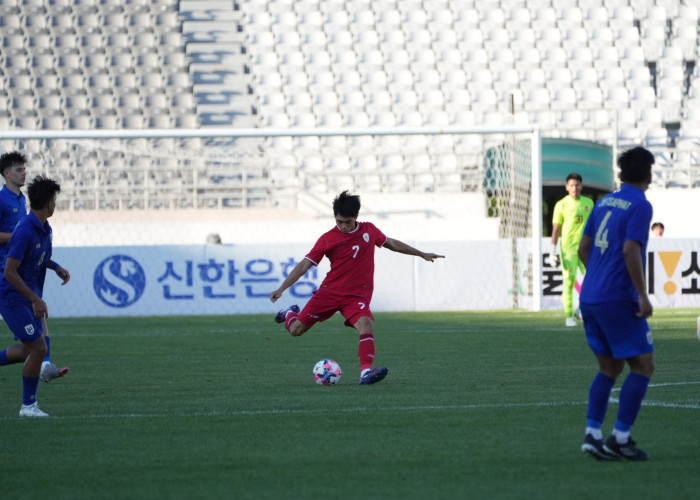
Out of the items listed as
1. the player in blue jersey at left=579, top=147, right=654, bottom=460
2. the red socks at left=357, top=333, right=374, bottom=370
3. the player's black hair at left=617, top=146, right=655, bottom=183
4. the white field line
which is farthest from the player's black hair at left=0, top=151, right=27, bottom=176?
the player's black hair at left=617, top=146, right=655, bottom=183

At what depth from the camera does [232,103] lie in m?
28.4

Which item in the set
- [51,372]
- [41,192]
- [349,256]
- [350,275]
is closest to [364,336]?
[350,275]

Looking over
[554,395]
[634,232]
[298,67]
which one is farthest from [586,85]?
[634,232]

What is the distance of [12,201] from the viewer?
870cm

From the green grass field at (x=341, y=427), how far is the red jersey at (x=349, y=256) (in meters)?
0.81

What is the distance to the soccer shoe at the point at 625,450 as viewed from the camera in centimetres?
488

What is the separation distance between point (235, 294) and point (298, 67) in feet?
39.9

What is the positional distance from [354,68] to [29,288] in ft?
74.7

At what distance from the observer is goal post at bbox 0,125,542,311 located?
2098 centimetres

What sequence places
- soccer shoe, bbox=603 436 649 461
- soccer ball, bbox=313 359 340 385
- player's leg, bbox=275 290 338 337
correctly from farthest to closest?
player's leg, bbox=275 290 338 337 < soccer ball, bbox=313 359 340 385 < soccer shoe, bbox=603 436 649 461

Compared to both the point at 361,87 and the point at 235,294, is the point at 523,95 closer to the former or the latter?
the point at 361,87

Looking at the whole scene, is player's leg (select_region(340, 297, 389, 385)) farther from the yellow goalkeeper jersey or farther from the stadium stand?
the stadium stand

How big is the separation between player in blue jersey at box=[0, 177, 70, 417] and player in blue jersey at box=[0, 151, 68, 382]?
3.56ft

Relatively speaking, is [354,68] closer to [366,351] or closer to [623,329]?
[366,351]
